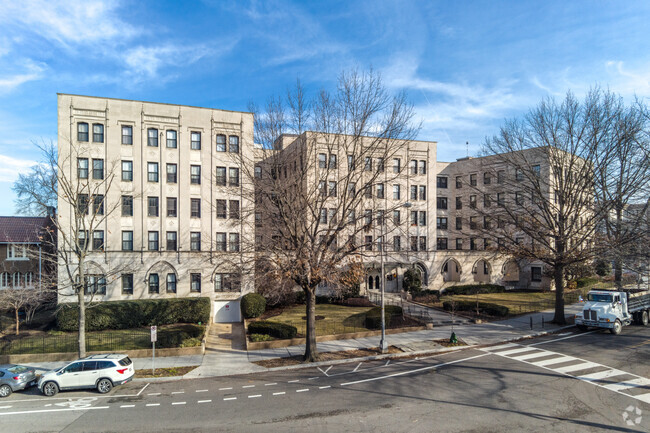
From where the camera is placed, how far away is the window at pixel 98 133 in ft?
106

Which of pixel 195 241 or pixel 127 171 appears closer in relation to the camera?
pixel 127 171

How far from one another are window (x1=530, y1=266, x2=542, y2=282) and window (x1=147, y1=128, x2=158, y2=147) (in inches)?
1835

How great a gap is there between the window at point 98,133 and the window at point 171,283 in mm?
12260


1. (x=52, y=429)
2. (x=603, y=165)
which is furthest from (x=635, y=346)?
(x=52, y=429)

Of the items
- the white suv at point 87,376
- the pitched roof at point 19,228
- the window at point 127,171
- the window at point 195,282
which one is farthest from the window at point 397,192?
the pitched roof at point 19,228

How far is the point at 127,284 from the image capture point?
107 ft

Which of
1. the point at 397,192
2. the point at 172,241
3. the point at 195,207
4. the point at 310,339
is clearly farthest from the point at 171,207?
the point at 397,192

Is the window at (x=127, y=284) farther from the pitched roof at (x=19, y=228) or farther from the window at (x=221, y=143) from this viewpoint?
the pitched roof at (x=19, y=228)

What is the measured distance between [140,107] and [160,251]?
39.6ft

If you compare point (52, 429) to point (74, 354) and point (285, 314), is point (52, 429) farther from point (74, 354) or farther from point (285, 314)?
point (285, 314)

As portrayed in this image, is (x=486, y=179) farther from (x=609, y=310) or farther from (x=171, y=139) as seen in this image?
(x=171, y=139)

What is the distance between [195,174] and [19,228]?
24117mm

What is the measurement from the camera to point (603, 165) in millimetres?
28672

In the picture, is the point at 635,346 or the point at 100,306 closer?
the point at 635,346
